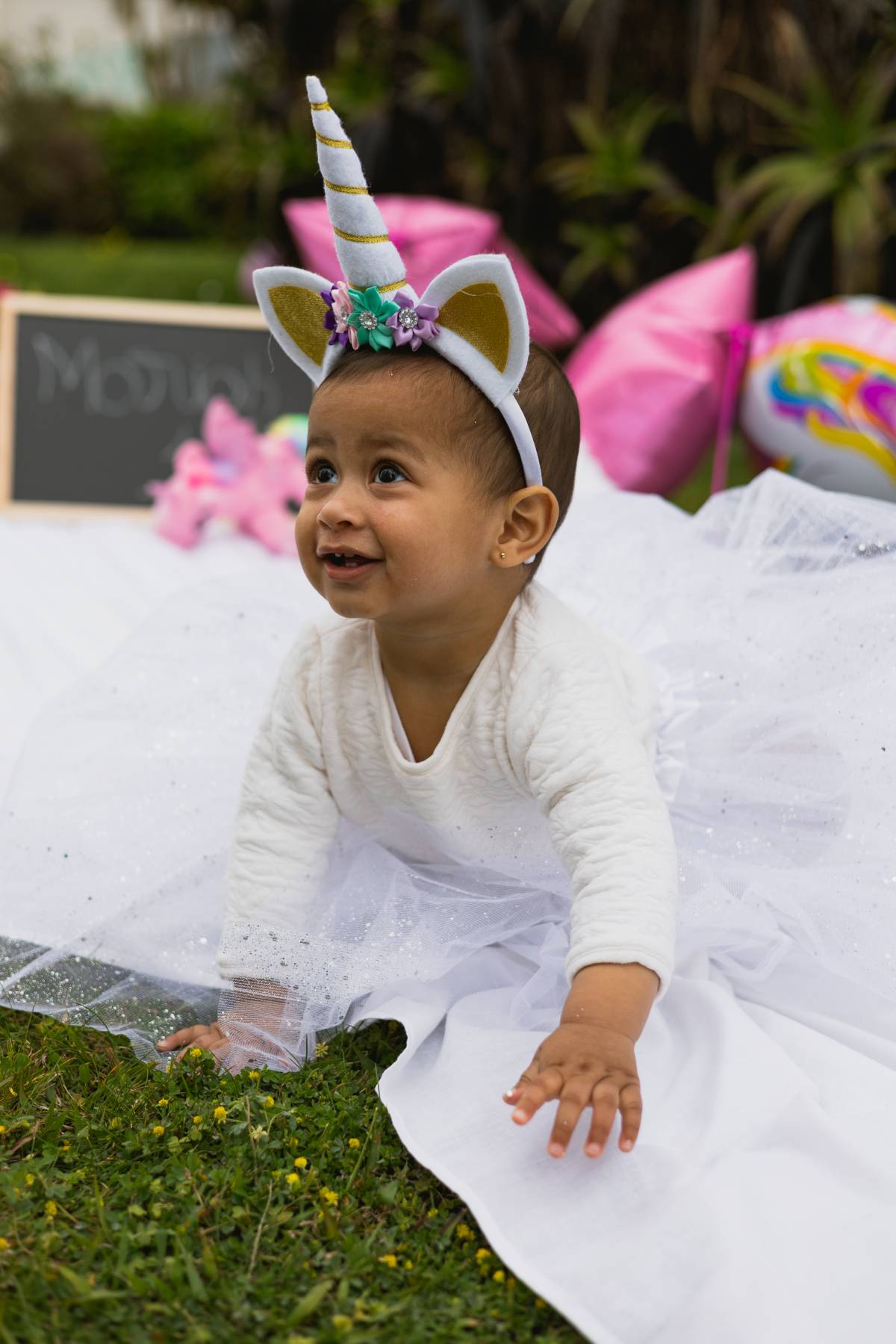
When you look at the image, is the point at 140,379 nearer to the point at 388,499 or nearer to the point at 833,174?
the point at 833,174

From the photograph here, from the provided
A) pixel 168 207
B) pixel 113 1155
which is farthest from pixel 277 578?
pixel 168 207

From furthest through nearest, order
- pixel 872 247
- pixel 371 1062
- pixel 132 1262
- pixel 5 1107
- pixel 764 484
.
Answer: pixel 872 247
pixel 764 484
pixel 371 1062
pixel 5 1107
pixel 132 1262

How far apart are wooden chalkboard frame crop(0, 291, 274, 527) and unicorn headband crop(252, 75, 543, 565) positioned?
87.6 inches

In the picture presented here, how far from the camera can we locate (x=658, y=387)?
3.51 meters

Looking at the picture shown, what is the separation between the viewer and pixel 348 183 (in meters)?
1.30

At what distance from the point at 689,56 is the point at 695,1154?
4515mm

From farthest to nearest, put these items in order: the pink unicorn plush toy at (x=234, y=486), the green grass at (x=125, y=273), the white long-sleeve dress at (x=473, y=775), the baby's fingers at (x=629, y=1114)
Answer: the green grass at (x=125, y=273), the pink unicorn plush toy at (x=234, y=486), the white long-sleeve dress at (x=473, y=775), the baby's fingers at (x=629, y=1114)

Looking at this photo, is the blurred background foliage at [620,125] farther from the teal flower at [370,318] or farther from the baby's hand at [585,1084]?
the baby's hand at [585,1084]

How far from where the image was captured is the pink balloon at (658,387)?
349 centimetres

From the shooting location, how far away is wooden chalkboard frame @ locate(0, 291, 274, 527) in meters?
3.62

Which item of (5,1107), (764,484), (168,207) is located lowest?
(168,207)

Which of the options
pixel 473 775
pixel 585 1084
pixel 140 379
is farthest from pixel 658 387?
pixel 585 1084

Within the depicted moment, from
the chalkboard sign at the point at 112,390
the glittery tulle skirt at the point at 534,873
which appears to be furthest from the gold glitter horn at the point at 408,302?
the chalkboard sign at the point at 112,390

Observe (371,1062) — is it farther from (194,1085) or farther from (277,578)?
(277,578)
